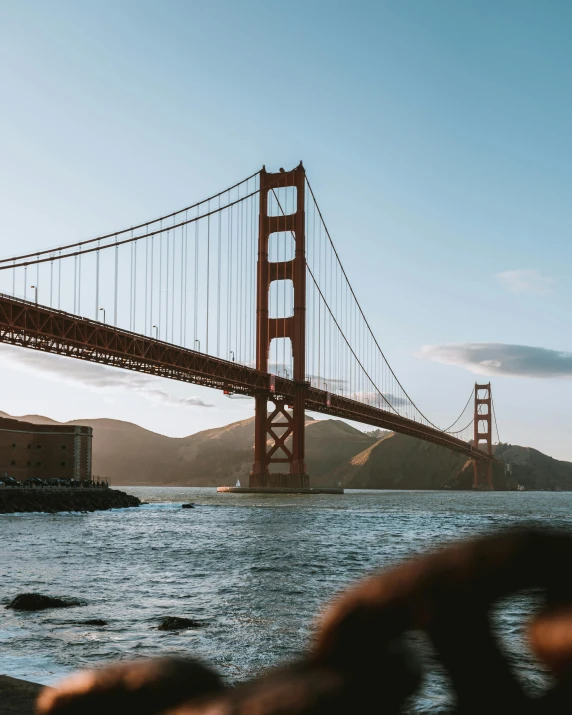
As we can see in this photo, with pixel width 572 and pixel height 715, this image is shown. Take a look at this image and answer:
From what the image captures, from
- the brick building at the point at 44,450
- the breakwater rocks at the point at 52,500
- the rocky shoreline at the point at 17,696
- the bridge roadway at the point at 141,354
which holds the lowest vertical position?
the breakwater rocks at the point at 52,500

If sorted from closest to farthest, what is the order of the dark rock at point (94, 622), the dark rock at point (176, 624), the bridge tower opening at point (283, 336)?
1. the dark rock at point (176, 624)
2. the dark rock at point (94, 622)
3. the bridge tower opening at point (283, 336)

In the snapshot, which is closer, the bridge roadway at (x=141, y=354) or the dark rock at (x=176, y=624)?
the dark rock at (x=176, y=624)

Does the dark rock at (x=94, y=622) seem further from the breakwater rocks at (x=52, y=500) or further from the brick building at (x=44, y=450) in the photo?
the brick building at (x=44, y=450)

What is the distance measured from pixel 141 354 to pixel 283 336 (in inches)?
854

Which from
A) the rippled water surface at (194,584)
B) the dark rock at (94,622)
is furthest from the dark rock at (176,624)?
the dark rock at (94,622)

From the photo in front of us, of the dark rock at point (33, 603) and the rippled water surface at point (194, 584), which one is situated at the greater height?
the dark rock at point (33, 603)

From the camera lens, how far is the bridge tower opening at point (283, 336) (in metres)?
71.8

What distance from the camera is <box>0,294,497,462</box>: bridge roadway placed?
46000 millimetres

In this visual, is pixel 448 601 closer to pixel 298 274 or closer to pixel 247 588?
pixel 247 588

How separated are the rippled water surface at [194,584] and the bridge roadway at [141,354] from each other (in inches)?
441

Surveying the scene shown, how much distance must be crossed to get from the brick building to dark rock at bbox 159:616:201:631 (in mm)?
63039

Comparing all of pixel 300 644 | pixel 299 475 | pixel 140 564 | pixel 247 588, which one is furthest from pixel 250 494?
pixel 300 644

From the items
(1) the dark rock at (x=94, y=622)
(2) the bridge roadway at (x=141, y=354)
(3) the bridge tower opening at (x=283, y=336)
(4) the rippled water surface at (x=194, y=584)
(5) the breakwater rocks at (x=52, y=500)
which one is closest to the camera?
(4) the rippled water surface at (x=194, y=584)

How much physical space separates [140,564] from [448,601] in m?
22.6
